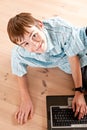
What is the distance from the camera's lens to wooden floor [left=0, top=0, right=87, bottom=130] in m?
1.12

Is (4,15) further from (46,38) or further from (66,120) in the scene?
(66,120)

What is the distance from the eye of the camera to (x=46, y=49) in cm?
98

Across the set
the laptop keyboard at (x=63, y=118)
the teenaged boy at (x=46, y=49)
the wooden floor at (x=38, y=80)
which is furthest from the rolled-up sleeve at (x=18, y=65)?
the laptop keyboard at (x=63, y=118)

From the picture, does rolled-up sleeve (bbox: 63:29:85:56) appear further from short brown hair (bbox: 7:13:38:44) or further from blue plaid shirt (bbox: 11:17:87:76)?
short brown hair (bbox: 7:13:38:44)

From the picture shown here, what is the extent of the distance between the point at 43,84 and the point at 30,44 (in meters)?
0.37

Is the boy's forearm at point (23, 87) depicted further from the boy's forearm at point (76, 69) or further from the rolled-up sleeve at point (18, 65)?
the boy's forearm at point (76, 69)

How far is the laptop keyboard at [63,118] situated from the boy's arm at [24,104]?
0.11 m

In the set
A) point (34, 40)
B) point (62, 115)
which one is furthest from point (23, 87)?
point (34, 40)

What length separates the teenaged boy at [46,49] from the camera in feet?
2.93

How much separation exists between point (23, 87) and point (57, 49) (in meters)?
0.29

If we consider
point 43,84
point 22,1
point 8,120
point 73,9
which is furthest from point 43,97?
point 22,1

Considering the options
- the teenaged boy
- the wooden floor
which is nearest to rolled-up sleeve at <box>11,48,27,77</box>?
the teenaged boy

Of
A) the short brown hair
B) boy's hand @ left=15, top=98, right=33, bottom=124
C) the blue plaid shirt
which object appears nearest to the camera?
the short brown hair

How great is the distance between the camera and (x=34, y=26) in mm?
894
